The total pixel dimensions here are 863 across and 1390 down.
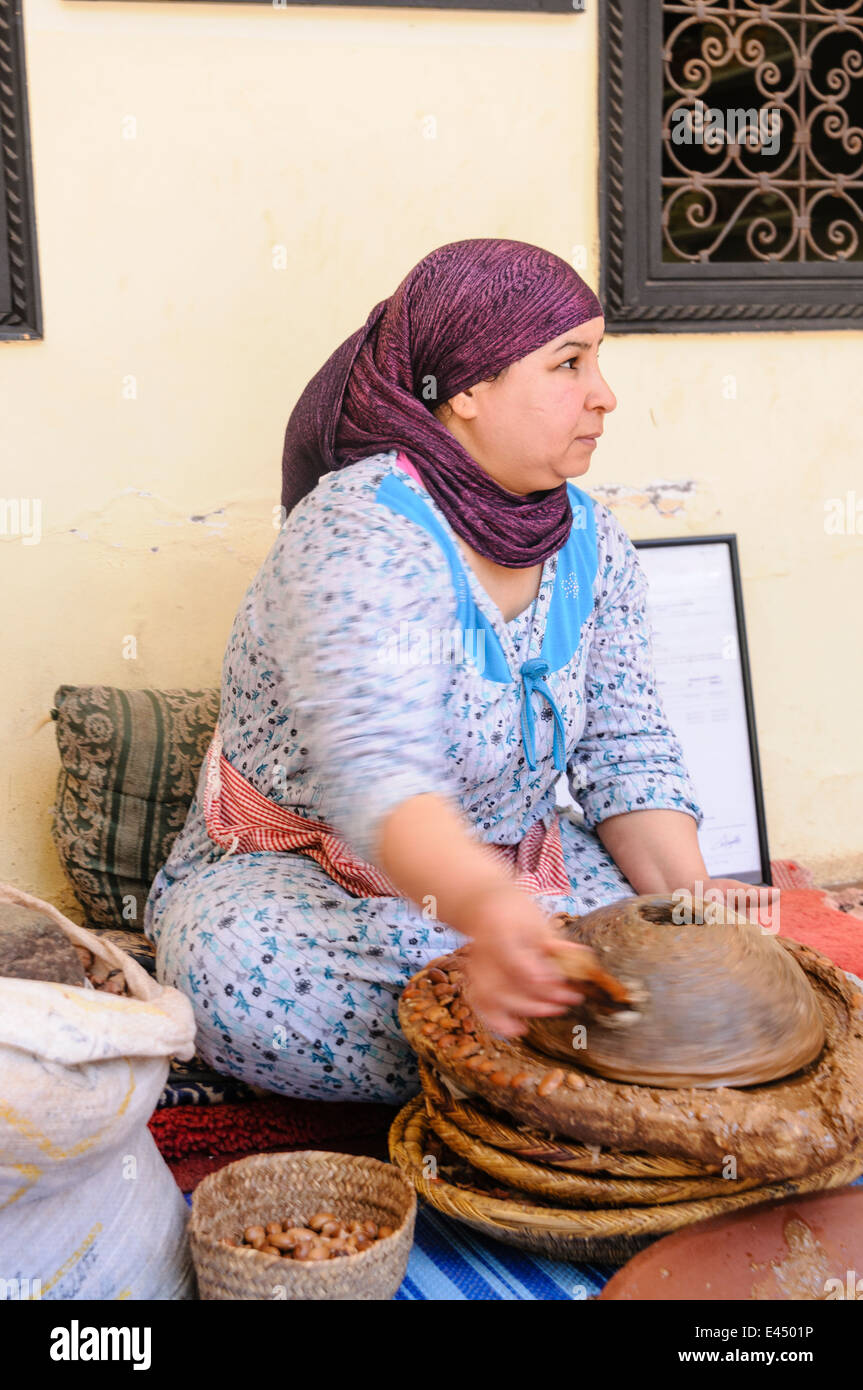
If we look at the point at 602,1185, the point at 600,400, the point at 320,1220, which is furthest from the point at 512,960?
the point at 600,400

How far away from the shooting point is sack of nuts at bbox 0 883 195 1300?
56.8 inches

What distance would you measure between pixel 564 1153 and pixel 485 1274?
0.29 m

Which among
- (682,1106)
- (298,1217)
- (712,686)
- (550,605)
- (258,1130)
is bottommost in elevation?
(258,1130)

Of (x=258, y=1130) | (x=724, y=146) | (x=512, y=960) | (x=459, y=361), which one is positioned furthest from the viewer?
(x=724, y=146)

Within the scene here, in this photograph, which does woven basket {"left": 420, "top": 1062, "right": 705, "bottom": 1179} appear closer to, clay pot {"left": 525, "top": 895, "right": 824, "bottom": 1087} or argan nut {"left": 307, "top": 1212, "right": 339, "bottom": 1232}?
clay pot {"left": 525, "top": 895, "right": 824, "bottom": 1087}

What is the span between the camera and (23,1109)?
1423mm

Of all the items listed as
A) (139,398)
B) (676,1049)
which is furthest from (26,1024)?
(139,398)

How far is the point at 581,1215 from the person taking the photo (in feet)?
5.40

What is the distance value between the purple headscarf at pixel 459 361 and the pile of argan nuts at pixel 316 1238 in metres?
0.98

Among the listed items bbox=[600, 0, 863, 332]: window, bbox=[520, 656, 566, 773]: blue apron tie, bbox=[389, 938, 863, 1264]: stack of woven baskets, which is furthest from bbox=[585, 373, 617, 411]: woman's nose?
bbox=[600, 0, 863, 332]: window

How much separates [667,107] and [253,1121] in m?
2.47

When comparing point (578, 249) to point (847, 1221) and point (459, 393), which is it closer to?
point (459, 393)

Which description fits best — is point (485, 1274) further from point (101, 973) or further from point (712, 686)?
point (712, 686)

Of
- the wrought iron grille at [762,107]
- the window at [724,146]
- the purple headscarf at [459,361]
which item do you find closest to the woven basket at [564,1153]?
the purple headscarf at [459,361]
